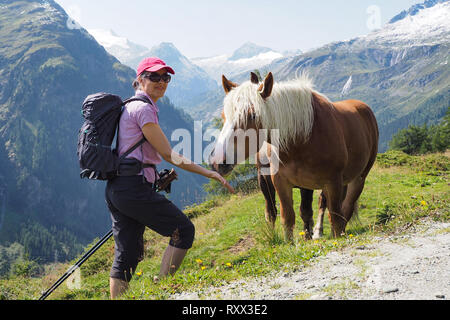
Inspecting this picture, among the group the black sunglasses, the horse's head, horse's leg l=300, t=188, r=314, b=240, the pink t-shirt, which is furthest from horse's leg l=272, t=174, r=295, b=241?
the black sunglasses

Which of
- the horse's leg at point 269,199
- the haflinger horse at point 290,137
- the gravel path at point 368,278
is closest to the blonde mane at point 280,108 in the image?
the haflinger horse at point 290,137

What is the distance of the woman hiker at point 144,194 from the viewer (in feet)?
11.5

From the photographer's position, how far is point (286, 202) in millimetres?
5195

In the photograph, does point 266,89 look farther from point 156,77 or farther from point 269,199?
point 269,199

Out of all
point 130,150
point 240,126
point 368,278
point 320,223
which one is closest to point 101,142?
point 130,150

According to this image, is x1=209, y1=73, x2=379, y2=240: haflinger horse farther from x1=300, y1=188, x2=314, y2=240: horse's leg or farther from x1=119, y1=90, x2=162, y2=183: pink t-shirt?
x1=300, y1=188, x2=314, y2=240: horse's leg

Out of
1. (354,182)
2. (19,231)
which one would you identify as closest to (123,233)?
(354,182)

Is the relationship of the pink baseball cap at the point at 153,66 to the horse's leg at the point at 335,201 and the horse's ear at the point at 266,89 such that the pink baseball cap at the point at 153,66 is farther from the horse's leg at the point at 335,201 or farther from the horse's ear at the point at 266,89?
the horse's leg at the point at 335,201

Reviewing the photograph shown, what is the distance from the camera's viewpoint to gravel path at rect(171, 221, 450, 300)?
2.77m

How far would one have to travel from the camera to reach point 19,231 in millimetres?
133875

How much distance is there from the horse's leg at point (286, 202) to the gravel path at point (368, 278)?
4.20 ft

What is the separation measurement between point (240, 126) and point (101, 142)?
1592 millimetres
